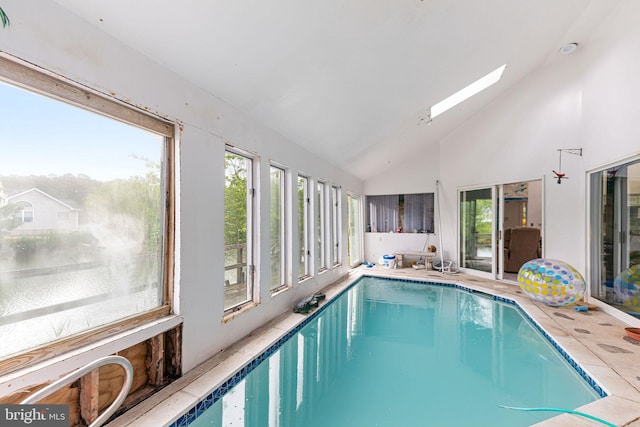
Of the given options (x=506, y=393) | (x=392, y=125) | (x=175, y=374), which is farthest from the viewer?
(x=392, y=125)

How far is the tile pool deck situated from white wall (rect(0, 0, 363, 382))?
0.54 ft

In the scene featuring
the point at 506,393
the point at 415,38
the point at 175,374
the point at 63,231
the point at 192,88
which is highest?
the point at 415,38

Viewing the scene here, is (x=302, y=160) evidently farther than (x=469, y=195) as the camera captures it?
No

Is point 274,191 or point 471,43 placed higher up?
point 471,43

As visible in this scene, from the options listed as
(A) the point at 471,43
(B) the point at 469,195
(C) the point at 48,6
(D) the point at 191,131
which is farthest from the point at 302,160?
(B) the point at 469,195

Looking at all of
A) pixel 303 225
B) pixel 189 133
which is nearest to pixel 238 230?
pixel 189 133

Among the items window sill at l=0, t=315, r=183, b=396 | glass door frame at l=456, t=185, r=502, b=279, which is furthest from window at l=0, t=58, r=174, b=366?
glass door frame at l=456, t=185, r=502, b=279

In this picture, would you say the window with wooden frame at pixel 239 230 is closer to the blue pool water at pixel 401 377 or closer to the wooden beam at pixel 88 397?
the blue pool water at pixel 401 377

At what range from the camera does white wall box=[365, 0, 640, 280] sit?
332cm

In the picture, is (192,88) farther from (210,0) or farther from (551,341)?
(551,341)

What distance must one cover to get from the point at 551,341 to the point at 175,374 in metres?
3.83

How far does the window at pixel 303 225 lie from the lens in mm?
4348

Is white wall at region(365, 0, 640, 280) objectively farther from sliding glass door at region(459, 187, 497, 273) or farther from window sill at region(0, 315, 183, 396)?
window sill at region(0, 315, 183, 396)

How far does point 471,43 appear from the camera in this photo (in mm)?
3170
